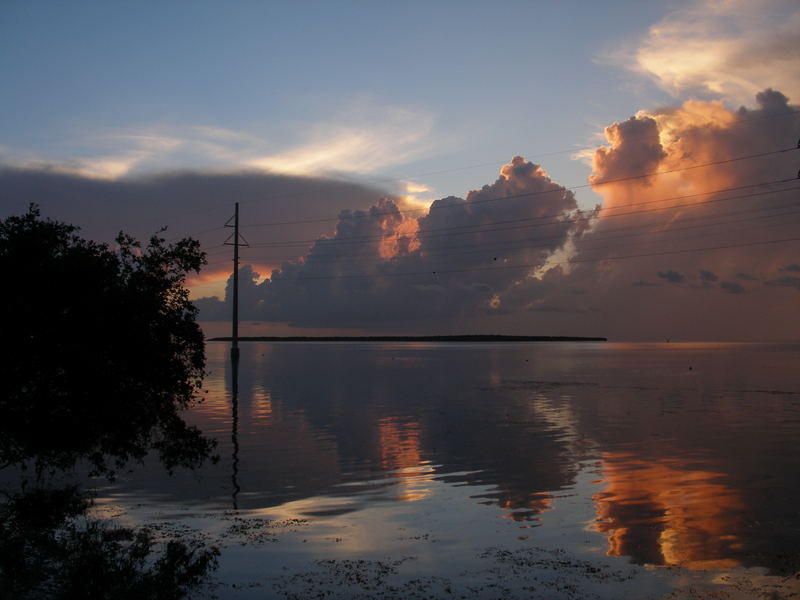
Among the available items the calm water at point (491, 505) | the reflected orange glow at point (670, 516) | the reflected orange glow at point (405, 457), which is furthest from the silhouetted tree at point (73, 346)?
the reflected orange glow at point (670, 516)

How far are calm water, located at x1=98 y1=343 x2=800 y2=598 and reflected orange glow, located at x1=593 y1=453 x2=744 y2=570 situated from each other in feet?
0.31

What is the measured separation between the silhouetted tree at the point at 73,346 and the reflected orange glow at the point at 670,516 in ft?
54.8

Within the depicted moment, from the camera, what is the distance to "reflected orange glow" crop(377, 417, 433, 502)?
3160 centimetres

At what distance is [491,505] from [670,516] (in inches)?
262

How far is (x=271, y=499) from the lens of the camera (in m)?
29.4

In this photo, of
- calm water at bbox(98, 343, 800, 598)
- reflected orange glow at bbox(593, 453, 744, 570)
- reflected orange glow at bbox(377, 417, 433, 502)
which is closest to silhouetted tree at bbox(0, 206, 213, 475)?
calm water at bbox(98, 343, 800, 598)

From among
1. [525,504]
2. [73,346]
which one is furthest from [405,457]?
[73,346]

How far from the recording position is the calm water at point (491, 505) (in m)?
19.0

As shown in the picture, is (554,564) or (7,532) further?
(7,532)

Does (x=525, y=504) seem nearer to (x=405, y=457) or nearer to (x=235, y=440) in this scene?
(x=405, y=457)

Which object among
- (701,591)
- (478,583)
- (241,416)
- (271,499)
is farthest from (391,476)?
(241,416)

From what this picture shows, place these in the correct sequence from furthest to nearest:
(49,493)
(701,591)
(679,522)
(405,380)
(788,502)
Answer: (405,380) → (49,493) → (788,502) → (679,522) → (701,591)

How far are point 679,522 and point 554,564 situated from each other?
7383 millimetres

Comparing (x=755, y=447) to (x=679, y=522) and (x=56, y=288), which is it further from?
(x=56, y=288)
